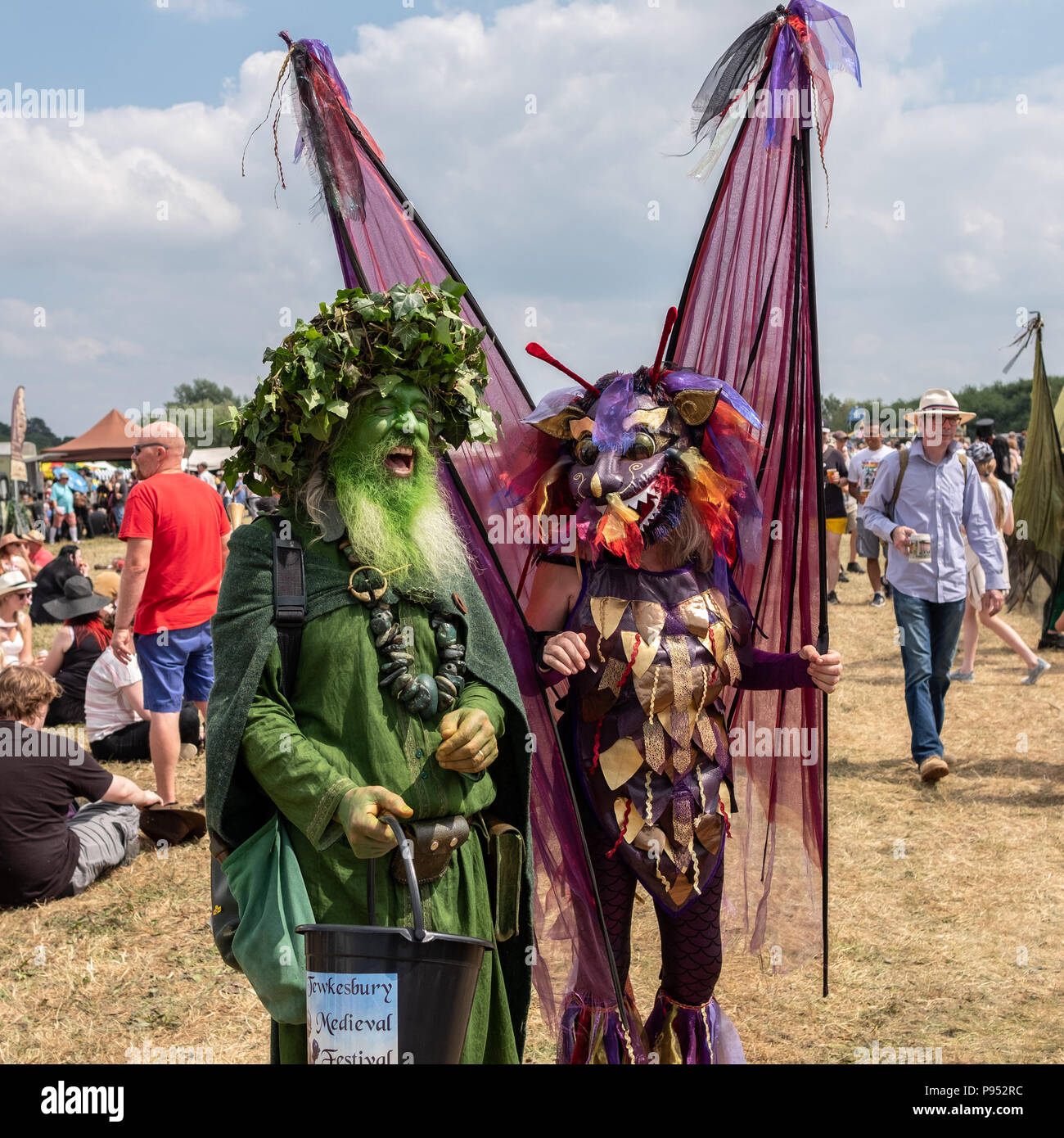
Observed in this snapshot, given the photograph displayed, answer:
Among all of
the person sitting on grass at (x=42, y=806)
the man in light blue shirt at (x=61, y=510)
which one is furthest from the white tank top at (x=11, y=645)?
the man in light blue shirt at (x=61, y=510)

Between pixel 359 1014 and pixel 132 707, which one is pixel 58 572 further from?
pixel 359 1014

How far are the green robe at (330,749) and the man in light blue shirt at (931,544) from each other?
366cm

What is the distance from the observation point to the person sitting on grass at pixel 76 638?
20.6 feet

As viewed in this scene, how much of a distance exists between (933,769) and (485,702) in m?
3.91

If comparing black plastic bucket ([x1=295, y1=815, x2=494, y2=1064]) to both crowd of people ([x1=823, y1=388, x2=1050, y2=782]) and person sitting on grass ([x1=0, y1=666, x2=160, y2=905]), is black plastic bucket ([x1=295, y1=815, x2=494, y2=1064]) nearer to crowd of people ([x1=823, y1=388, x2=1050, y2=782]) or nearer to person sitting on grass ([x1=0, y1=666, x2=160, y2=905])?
person sitting on grass ([x1=0, y1=666, x2=160, y2=905])

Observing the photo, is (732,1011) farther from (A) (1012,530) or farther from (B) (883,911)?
(A) (1012,530)

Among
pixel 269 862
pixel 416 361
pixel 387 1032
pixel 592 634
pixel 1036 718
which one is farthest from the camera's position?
pixel 1036 718

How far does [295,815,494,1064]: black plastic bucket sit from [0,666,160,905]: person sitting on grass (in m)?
2.76

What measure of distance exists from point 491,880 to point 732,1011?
5.03 feet

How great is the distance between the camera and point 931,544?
200 inches

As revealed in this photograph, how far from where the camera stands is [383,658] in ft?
6.33

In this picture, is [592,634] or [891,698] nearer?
[592,634]

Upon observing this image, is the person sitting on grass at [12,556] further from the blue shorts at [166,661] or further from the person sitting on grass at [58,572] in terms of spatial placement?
the blue shorts at [166,661]

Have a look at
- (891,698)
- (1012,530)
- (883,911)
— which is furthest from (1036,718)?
(883,911)
